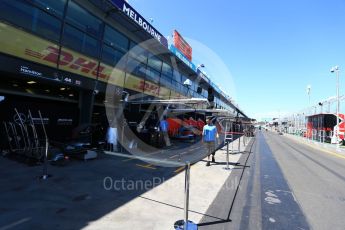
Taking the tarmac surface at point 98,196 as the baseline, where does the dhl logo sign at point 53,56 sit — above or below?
above

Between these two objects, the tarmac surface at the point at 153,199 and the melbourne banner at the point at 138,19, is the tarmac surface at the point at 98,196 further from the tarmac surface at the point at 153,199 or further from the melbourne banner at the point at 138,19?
the melbourne banner at the point at 138,19

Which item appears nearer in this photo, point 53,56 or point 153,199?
point 153,199

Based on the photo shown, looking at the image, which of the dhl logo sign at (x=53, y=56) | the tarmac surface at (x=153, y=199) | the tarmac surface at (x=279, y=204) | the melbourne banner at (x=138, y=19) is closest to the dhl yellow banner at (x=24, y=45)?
the dhl logo sign at (x=53, y=56)

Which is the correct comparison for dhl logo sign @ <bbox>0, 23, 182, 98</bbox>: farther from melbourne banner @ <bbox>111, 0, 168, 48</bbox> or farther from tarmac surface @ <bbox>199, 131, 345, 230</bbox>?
tarmac surface @ <bbox>199, 131, 345, 230</bbox>

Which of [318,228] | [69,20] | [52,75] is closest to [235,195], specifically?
[318,228]

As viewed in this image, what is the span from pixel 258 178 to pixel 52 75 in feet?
31.4

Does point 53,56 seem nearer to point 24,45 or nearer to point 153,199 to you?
point 24,45

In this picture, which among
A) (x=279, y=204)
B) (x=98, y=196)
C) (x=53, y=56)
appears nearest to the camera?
(x=98, y=196)

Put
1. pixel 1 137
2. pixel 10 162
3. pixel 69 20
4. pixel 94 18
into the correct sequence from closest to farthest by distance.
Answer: pixel 10 162 → pixel 1 137 → pixel 69 20 → pixel 94 18

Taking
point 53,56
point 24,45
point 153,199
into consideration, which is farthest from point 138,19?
point 153,199

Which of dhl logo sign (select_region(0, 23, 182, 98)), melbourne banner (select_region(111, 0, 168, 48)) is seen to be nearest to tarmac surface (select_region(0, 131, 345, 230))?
dhl logo sign (select_region(0, 23, 182, 98))

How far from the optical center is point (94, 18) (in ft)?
42.8

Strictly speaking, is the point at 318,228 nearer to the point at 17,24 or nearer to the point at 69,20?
the point at 17,24

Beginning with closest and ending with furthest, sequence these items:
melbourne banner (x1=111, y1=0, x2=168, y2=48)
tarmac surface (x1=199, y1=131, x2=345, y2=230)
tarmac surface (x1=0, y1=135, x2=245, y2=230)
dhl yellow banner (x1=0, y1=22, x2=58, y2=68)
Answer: tarmac surface (x1=0, y1=135, x2=245, y2=230) → tarmac surface (x1=199, y1=131, x2=345, y2=230) → dhl yellow banner (x1=0, y1=22, x2=58, y2=68) → melbourne banner (x1=111, y1=0, x2=168, y2=48)
